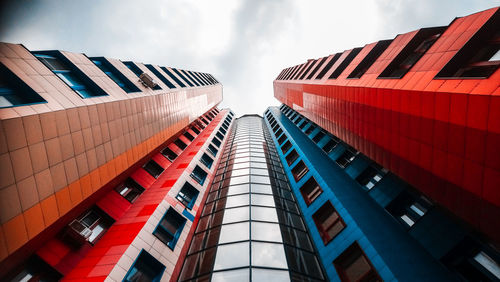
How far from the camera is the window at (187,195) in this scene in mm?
17984

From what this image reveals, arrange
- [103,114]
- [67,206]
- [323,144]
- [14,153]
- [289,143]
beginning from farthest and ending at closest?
[289,143]
[323,144]
[103,114]
[67,206]
[14,153]

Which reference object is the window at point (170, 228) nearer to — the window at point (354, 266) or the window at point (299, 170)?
the window at point (354, 266)

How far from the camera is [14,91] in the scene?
934 cm

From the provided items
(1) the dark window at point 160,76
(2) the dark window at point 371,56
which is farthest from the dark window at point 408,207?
(1) the dark window at point 160,76

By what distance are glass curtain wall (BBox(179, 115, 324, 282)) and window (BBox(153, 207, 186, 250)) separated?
58.2 inches

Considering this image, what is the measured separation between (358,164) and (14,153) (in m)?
21.0

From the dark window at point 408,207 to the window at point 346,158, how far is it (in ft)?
22.2

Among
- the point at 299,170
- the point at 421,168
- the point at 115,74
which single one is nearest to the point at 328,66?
the point at 299,170

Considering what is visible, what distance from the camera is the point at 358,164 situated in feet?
60.4

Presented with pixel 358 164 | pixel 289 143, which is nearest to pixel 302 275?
pixel 358 164

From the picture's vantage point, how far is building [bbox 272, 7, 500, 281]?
7570mm

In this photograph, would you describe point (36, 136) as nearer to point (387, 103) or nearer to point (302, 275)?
point (302, 275)

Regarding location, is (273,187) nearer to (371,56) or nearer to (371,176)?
(371,176)

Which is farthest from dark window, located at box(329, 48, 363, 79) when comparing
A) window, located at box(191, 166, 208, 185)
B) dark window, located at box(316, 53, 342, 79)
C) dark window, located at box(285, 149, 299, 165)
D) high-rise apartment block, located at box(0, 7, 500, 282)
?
window, located at box(191, 166, 208, 185)
